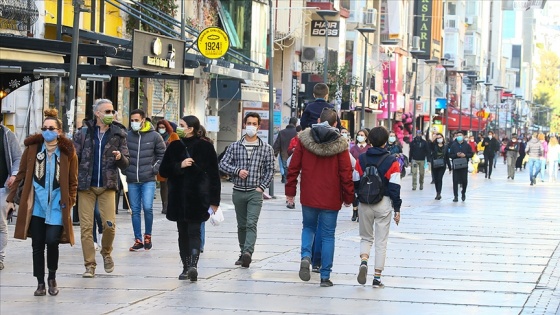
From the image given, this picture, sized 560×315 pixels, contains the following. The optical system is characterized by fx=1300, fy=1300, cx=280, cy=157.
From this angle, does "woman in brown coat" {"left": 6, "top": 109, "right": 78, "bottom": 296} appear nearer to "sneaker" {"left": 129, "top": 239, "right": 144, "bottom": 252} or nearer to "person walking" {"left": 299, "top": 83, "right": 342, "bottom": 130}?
"person walking" {"left": 299, "top": 83, "right": 342, "bottom": 130}

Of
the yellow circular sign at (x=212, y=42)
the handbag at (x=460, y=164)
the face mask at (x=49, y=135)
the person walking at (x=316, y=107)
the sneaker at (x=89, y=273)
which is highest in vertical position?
the yellow circular sign at (x=212, y=42)

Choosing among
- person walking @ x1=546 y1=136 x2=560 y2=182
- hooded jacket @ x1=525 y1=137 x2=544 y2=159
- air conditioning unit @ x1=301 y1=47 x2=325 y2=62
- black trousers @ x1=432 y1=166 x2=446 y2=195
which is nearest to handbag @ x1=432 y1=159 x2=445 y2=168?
black trousers @ x1=432 y1=166 x2=446 y2=195

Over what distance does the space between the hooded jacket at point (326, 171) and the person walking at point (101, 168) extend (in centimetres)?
201

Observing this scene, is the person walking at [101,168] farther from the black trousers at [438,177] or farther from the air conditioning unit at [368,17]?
the air conditioning unit at [368,17]

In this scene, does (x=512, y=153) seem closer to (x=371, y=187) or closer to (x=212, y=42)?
(x=212, y=42)

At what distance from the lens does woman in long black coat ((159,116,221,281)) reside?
46.0 ft

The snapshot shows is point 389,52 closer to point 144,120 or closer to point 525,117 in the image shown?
point 144,120

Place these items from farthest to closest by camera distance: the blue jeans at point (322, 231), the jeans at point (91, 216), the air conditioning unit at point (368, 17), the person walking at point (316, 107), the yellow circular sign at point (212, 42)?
the air conditioning unit at point (368, 17) → the yellow circular sign at point (212, 42) → the person walking at point (316, 107) → the jeans at point (91, 216) → the blue jeans at point (322, 231)

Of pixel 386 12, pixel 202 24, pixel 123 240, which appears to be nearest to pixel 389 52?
pixel 386 12

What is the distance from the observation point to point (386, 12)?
264ft

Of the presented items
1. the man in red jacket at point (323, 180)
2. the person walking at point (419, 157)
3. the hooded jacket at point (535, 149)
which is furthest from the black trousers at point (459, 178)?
the man in red jacket at point (323, 180)

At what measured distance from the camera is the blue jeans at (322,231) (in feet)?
44.8

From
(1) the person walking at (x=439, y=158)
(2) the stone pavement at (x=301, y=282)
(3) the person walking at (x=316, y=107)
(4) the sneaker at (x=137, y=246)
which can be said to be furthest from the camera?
(1) the person walking at (x=439, y=158)

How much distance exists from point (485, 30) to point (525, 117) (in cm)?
3771
